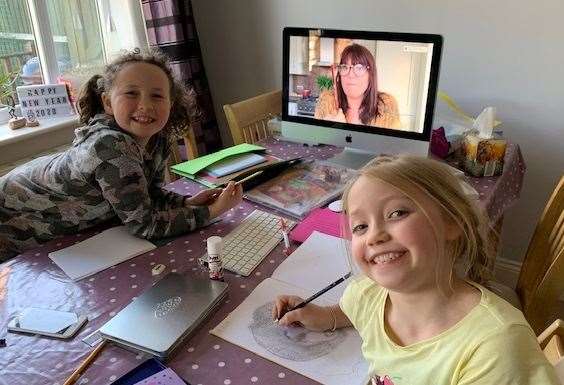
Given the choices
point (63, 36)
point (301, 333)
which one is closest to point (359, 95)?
point (301, 333)

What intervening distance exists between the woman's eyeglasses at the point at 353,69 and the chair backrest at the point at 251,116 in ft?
1.75

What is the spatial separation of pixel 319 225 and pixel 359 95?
55cm

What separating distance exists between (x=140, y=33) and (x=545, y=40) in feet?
6.00

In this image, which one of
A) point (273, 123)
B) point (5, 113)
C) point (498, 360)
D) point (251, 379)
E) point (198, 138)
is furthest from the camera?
point (198, 138)

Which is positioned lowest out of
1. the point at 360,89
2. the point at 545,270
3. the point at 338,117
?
the point at 545,270

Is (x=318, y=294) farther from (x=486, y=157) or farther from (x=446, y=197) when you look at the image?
(x=486, y=157)

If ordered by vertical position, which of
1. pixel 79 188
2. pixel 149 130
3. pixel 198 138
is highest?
pixel 149 130

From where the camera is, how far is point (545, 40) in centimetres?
186

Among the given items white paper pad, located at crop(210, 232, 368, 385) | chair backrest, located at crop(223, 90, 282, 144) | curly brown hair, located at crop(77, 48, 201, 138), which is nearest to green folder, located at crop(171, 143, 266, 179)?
curly brown hair, located at crop(77, 48, 201, 138)

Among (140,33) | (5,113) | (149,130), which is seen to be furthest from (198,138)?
(149,130)

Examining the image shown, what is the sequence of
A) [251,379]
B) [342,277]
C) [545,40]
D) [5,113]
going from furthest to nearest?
1. [5,113]
2. [545,40]
3. [342,277]
4. [251,379]

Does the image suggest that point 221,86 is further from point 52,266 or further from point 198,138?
point 52,266

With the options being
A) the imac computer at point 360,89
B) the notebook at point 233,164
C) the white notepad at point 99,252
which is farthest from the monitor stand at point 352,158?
the white notepad at point 99,252

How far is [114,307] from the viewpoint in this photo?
99cm
